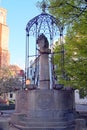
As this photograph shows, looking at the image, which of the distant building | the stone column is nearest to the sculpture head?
the stone column

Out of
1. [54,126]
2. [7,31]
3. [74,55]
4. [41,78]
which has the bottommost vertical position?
[54,126]

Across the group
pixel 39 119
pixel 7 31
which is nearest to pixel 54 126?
pixel 39 119

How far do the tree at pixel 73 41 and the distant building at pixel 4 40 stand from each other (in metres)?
65.4

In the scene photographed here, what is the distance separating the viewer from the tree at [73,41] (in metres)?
13.1

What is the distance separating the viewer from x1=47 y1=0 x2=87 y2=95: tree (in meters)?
13.1

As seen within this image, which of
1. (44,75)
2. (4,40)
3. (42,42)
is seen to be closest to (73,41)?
(42,42)

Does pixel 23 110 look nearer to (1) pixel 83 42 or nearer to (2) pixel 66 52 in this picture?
(1) pixel 83 42

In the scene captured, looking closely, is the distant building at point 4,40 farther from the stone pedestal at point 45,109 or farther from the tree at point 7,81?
the stone pedestal at point 45,109

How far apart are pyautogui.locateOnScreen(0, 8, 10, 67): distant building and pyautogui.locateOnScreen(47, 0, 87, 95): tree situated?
65.4 m

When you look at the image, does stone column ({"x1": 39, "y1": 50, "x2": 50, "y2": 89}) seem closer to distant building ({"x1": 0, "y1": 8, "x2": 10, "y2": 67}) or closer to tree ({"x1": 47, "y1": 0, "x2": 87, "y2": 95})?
tree ({"x1": 47, "y1": 0, "x2": 87, "y2": 95})

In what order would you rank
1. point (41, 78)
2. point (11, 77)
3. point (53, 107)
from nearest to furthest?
point (53, 107) < point (41, 78) < point (11, 77)

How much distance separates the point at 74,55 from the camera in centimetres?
1795

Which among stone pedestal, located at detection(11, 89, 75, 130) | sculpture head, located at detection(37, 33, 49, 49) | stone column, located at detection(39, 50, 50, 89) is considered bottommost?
stone pedestal, located at detection(11, 89, 75, 130)

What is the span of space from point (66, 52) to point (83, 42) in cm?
305
